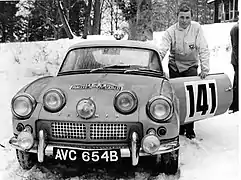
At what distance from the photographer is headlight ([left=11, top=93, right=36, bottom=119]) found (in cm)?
367

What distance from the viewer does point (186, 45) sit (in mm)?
5207

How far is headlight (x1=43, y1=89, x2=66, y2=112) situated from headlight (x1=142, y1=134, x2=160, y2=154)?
0.86 meters

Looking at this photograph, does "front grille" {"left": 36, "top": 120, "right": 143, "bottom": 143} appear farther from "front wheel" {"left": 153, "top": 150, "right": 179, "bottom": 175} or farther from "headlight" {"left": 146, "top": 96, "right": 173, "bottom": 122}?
"front wheel" {"left": 153, "top": 150, "right": 179, "bottom": 175}

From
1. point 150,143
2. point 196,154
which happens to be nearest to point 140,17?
point 196,154

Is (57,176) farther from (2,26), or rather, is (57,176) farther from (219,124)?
(2,26)

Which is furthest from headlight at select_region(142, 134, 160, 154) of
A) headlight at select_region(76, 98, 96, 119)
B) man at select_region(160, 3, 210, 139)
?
man at select_region(160, 3, 210, 139)

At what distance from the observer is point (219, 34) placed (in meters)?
Result: 18.4

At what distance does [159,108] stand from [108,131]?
0.52 m

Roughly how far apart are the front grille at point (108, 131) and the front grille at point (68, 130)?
0.10 metres

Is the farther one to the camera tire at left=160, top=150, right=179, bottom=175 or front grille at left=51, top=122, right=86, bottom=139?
tire at left=160, top=150, right=179, bottom=175

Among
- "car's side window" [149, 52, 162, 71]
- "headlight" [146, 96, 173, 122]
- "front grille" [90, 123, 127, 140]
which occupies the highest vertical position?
"car's side window" [149, 52, 162, 71]

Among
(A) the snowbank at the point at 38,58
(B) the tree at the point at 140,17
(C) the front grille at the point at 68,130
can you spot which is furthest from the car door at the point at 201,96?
(A) the snowbank at the point at 38,58

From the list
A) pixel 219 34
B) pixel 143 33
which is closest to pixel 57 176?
pixel 143 33

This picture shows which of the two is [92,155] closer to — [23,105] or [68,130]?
[68,130]
